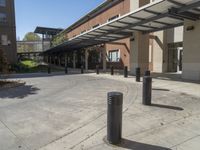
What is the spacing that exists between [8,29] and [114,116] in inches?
1473

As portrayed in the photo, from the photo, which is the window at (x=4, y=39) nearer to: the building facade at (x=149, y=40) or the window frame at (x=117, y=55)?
the building facade at (x=149, y=40)

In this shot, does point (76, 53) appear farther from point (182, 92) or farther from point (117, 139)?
point (117, 139)

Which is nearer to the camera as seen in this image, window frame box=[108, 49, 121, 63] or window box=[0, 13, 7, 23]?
window frame box=[108, 49, 121, 63]

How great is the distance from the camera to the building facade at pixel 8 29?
36.2 meters

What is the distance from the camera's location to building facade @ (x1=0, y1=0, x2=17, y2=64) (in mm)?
36250

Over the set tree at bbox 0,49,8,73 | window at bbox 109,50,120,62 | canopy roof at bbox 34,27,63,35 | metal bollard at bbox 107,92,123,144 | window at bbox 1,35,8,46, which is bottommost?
metal bollard at bbox 107,92,123,144

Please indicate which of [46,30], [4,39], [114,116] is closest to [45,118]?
[114,116]

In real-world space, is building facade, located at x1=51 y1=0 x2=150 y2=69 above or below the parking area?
above

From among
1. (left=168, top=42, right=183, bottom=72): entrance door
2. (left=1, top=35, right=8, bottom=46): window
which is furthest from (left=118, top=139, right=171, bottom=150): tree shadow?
(left=1, top=35, right=8, bottom=46): window

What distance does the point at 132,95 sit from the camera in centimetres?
883

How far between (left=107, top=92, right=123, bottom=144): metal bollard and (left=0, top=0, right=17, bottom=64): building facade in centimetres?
3552

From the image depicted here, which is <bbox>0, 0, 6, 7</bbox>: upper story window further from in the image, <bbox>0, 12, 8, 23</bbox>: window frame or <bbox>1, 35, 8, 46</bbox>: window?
<bbox>1, 35, 8, 46</bbox>: window

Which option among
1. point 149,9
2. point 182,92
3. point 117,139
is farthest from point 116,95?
point 149,9

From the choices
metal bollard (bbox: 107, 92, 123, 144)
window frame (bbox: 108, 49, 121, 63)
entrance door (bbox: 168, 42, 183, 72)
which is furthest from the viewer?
window frame (bbox: 108, 49, 121, 63)
